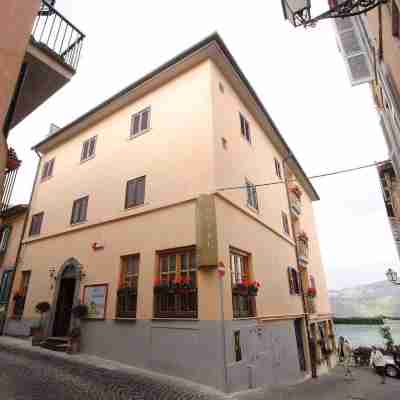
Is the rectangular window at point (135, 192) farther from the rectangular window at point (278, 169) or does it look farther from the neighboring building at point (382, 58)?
the rectangular window at point (278, 169)

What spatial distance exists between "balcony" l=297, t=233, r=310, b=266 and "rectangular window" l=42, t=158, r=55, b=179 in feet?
53.1

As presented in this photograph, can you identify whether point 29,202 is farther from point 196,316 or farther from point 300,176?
point 300,176

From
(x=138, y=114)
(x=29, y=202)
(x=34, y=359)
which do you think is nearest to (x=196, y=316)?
(x=34, y=359)

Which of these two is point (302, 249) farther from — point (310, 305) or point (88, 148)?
point (88, 148)

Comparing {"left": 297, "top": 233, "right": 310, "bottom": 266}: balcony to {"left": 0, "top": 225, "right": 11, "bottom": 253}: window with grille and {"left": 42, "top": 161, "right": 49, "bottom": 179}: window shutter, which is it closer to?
{"left": 42, "top": 161, "right": 49, "bottom": 179}: window shutter

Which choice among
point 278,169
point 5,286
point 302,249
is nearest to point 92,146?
point 5,286

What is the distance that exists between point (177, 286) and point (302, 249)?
1264cm

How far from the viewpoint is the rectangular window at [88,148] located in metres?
14.5

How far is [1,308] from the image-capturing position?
584 inches

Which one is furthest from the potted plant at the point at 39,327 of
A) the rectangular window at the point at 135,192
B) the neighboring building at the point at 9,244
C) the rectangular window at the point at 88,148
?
the rectangular window at the point at 88,148

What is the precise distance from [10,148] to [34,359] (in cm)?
697

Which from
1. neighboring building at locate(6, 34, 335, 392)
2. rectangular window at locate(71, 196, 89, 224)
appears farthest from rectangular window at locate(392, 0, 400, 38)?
rectangular window at locate(71, 196, 89, 224)

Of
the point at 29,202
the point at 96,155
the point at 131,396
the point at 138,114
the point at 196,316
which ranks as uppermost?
the point at 138,114

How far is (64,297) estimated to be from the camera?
41.1ft
